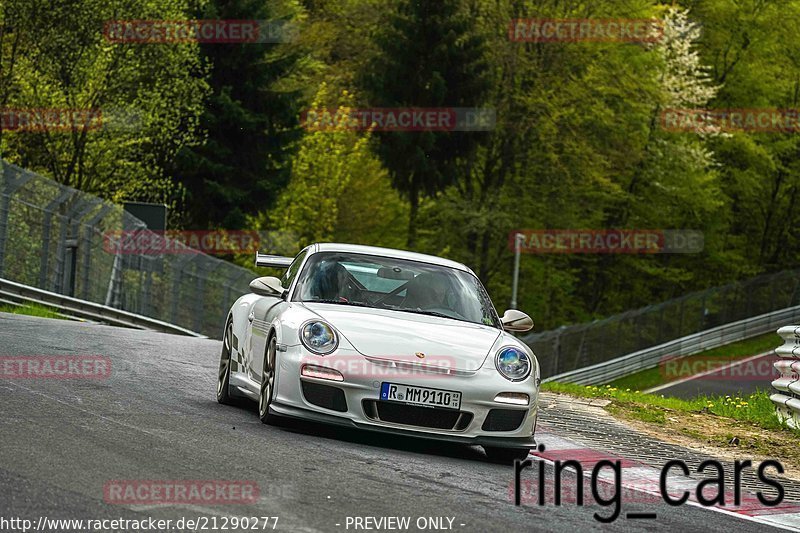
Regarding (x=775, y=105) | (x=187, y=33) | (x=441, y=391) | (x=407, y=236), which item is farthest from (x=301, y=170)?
(x=441, y=391)

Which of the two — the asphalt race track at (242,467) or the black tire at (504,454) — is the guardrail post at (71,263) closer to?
the asphalt race track at (242,467)

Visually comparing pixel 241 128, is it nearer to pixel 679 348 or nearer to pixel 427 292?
pixel 679 348

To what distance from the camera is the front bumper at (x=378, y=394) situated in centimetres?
924

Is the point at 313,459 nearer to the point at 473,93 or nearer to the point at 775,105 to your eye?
the point at 473,93

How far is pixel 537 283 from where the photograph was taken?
59812 mm

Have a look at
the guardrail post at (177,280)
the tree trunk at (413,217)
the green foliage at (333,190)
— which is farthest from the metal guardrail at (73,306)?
the green foliage at (333,190)

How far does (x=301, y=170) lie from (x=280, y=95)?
9.68 meters

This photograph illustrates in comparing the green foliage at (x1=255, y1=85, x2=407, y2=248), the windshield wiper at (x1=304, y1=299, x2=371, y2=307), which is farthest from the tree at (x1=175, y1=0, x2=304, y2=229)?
the windshield wiper at (x1=304, y1=299, x2=371, y2=307)

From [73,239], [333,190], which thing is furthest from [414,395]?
[333,190]

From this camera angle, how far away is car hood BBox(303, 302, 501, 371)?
30.8 ft

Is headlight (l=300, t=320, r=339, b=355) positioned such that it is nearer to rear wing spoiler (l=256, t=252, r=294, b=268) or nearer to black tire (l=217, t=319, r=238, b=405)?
black tire (l=217, t=319, r=238, b=405)

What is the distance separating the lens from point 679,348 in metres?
45.5

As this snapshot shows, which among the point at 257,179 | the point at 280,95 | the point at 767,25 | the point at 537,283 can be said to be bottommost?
the point at 537,283

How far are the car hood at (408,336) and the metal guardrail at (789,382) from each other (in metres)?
4.79
